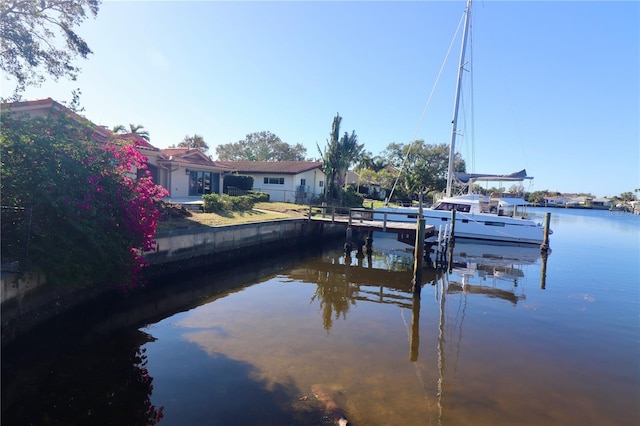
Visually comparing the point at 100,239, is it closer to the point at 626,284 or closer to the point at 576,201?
the point at 626,284

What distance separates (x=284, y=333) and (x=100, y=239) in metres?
4.71

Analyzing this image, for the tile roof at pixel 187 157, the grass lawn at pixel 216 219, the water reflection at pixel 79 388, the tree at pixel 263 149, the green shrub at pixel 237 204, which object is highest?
the tree at pixel 263 149

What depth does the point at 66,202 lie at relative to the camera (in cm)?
725

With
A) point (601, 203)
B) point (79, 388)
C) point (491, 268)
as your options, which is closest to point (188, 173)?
point (491, 268)

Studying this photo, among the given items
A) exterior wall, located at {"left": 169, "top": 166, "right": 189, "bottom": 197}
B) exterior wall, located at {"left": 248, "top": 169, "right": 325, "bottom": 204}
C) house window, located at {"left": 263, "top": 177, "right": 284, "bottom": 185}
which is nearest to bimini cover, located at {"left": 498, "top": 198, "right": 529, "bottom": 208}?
exterior wall, located at {"left": 248, "top": 169, "right": 325, "bottom": 204}

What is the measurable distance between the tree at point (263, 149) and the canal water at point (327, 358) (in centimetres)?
5159

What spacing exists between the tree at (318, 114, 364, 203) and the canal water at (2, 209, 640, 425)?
68.7 feet

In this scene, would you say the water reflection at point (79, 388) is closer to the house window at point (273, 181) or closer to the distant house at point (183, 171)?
the distant house at point (183, 171)

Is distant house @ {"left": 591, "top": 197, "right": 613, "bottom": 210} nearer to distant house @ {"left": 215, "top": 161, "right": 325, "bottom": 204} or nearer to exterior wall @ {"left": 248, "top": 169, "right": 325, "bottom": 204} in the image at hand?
distant house @ {"left": 215, "top": 161, "right": 325, "bottom": 204}

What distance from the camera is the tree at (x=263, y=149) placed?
6512 centimetres

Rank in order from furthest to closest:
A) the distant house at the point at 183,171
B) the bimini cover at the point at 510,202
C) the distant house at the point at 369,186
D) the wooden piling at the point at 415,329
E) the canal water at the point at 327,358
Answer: the distant house at the point at 369,186
the bimini cover at the point at 510,202
the distant house at the point at 183,171
the wooden piling at the point at 415,329
the canal water at the point at 327,358

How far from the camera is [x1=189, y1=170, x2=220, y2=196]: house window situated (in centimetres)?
2739

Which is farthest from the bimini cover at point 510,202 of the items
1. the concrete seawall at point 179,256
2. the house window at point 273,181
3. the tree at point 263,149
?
the tree at point 263,149

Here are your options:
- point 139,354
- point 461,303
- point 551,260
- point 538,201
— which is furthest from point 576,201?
point 139,354
